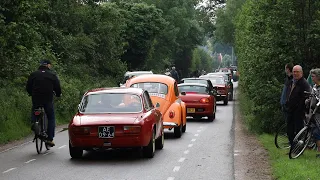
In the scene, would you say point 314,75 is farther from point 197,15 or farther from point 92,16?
point 197,15

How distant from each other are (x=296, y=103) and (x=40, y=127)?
561 centimetres

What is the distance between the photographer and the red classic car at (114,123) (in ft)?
43.7

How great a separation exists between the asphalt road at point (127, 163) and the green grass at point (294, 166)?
85 centimetres

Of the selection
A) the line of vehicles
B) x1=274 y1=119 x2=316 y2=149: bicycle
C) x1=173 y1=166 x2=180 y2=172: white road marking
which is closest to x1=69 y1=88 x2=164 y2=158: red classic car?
the line of vehicles

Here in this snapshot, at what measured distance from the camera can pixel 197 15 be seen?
3543 inches

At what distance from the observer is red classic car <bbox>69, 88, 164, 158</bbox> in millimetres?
13320

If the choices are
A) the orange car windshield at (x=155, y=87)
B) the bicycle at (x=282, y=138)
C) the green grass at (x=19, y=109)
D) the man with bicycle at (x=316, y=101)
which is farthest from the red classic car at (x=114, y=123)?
the orange car windshield at (x=155, y=87)

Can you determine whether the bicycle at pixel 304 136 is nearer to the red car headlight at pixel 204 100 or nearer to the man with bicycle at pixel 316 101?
the man with bicycle at pixel 316 101

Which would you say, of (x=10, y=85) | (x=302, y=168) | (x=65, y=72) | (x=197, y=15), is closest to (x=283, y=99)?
(x=302, y=168)

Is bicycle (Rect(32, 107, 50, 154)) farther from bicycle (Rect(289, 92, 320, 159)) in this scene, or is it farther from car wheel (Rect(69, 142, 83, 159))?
bicycle (Rect(289, 92, 320, 159))

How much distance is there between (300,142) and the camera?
13.0 metres

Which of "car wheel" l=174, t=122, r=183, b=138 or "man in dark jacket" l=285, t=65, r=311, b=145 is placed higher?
"man in dark jacket" l=285, t=65, r=311, b=145

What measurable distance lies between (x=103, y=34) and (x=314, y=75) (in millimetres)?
29882

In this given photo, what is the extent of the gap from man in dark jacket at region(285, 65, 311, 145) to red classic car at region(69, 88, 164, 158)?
2.90 meters
